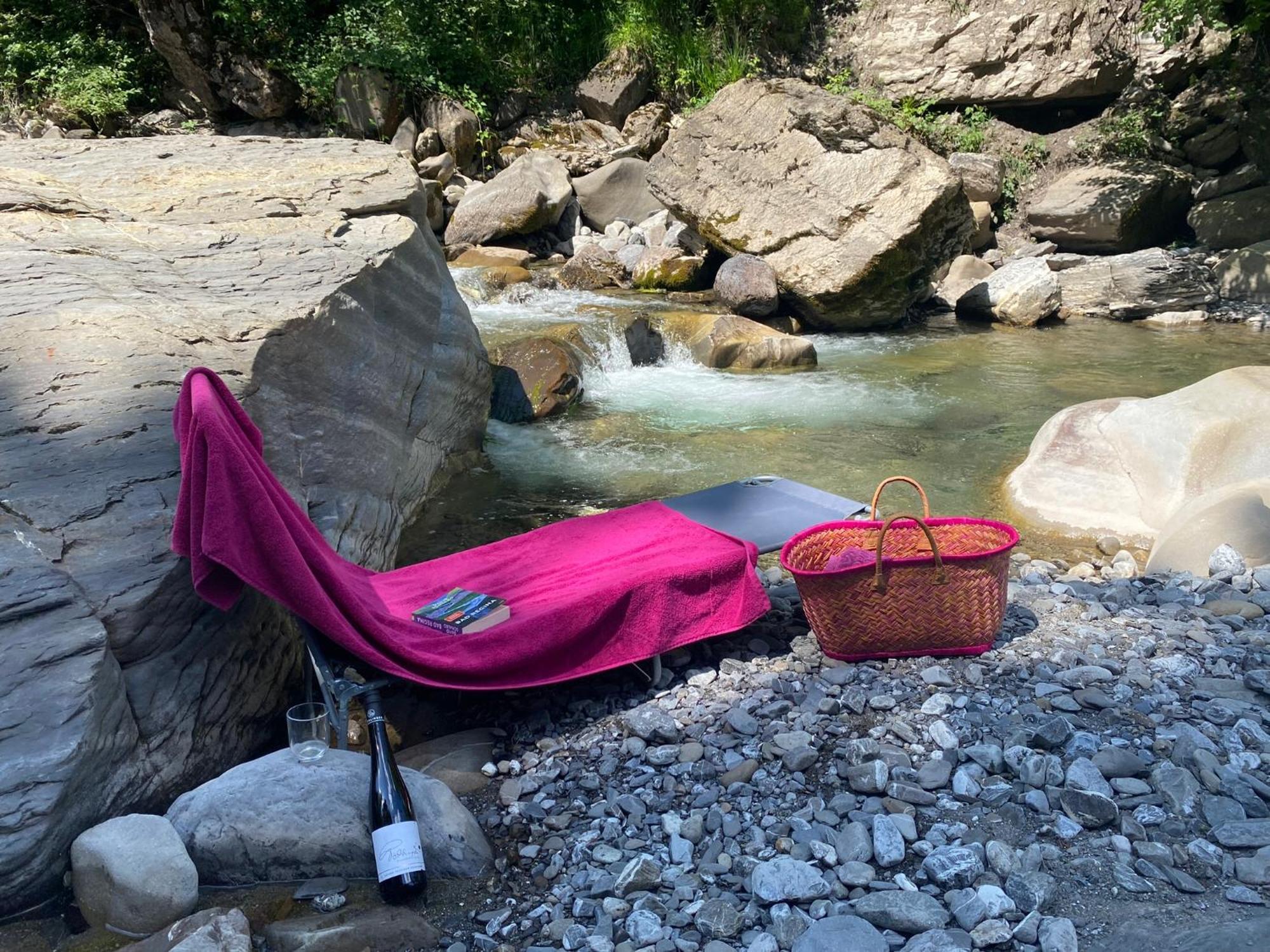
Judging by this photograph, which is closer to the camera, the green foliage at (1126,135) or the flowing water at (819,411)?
the flowing water at (819,411)

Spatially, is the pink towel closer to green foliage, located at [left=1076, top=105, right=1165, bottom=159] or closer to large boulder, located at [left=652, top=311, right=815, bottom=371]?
large boulder, located at [left=652, top=311, right=815, bottom=371]

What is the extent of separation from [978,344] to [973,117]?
5290 mm

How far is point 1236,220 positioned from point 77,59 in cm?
1451

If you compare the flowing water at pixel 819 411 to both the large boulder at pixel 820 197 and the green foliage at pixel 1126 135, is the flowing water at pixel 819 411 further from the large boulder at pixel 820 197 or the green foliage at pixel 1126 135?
the green foliage at pixel 1126 135

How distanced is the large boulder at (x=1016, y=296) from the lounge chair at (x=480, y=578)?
6.50 meters

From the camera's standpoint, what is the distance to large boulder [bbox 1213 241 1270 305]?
953 centimetres

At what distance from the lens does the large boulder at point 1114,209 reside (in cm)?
1034

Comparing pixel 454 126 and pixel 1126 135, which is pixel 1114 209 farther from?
pixel 454 126

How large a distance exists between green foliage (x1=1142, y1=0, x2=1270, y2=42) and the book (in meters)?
9.17

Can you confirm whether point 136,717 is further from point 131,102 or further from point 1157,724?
point 131,102

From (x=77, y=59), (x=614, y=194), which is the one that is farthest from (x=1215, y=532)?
(x=77, y=59)

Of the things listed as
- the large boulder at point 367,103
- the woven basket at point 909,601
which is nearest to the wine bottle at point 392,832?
the woven basket at point 909,601

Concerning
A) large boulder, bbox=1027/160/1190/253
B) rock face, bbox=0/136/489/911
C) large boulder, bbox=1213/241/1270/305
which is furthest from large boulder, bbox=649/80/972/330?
rock face, bbox=0/136/489/911

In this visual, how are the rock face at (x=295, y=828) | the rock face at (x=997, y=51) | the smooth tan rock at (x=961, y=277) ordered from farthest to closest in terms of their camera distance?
the rock face at (x=997, y=51), the smooth tan rock at (x=961, y=277), the rock face at (x=295, y=828)
